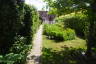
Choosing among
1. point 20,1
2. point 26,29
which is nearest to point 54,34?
point 26,29

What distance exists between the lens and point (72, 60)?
14.4 metres

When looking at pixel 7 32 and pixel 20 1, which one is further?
pixel 20 1

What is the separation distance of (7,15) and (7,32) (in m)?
0.91

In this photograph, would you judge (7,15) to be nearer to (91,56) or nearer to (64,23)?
(91,56)

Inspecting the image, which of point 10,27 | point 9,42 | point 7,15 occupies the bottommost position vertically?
point 9,42

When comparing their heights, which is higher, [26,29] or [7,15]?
[7,15]

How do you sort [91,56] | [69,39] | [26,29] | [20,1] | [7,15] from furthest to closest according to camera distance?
[69,39]
[26,29]
[91,56]
[20,1]
[7,15]

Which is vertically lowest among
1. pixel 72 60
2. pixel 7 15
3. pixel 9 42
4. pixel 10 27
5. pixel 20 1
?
pixel 72 60

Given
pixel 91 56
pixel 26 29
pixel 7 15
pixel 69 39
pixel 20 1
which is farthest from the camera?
pixel 69 39

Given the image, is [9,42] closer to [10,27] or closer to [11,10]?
[10,27]

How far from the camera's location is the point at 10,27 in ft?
34.1

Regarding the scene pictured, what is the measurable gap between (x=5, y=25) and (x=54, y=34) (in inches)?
656

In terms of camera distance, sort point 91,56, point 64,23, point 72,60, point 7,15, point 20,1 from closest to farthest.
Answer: point 7,15, point 20,1, point 72,60, point 91,56, point 64,23

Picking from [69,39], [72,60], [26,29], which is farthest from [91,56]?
[69,39]
